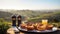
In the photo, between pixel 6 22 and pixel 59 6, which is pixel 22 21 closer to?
pixel 6 22

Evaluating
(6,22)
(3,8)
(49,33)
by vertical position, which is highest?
(3,8)

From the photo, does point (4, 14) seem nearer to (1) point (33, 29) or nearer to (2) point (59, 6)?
(1) point (33, 29)

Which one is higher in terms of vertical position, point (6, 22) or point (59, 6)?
point (59, 6)

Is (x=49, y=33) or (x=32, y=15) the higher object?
(x=32, y=15)

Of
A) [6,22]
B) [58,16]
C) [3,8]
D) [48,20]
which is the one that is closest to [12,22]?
Answer: [6,22]

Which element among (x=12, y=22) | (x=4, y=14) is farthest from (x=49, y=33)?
(x=4, y=14)

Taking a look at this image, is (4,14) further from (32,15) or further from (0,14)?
(32,15)

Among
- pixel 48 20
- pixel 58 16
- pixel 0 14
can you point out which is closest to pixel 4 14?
pixel 0 14
